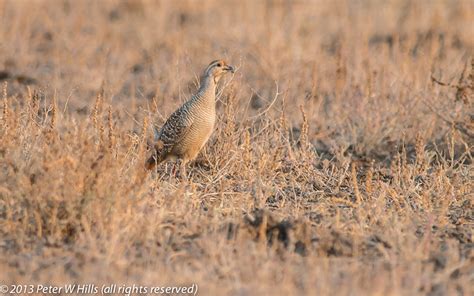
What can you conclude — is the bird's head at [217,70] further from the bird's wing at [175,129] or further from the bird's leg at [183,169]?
the bird's leg at [183,169]

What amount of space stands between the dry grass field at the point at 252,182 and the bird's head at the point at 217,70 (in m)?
0.16

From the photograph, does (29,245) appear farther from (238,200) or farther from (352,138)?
(352,138)

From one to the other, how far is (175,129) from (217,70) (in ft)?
2.13

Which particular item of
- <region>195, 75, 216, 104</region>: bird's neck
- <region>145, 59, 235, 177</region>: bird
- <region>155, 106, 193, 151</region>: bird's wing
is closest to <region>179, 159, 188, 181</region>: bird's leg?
<region>145, 59, 235, 177</region>: bird

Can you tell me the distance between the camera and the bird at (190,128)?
298 inches

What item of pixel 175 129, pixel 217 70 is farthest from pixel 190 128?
pixel 217 70

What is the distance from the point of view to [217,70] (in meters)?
7.82

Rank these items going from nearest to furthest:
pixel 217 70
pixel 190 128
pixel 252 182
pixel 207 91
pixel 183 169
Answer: pixel 252 182 < pixel 183 169 < pixel 190 128 < pixel 207 91 < pixel 217 70

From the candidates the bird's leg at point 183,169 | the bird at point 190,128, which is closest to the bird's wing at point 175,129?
the bird at point 190,128

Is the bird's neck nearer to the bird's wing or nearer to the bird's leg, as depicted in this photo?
the bird's wing

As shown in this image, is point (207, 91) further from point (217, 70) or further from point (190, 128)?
point (190, 128)

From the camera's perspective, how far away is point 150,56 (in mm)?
12414

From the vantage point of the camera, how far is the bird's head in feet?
25.5

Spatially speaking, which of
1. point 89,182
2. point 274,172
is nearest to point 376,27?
point 274,172
